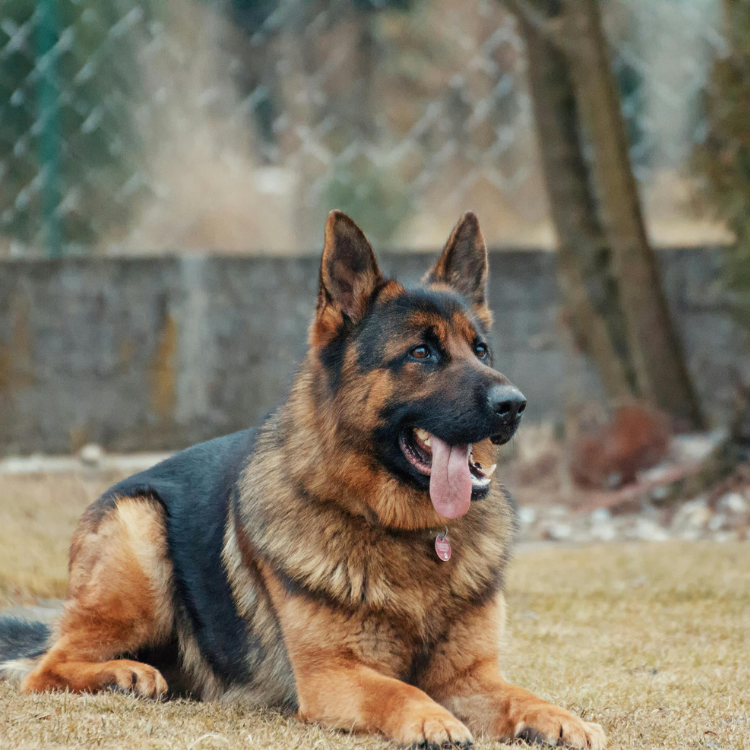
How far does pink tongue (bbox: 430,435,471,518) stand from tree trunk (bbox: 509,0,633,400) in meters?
6.02

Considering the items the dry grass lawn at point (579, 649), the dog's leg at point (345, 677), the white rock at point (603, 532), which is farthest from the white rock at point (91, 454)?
the dog's leg at point (345, 677)

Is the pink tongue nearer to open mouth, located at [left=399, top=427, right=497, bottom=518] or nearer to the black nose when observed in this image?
open mouth, located at [left=399, top=427, right=497, bottom=518]

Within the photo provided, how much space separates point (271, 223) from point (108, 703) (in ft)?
23.5

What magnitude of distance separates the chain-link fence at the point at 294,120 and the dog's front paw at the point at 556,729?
Answer: 23.2 feet

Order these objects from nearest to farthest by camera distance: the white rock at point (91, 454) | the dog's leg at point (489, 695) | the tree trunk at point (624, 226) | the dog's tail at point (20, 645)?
the dog's leg at point (489, 695), the dog's tail at point (20, 645), the white rock at point (91, 454), the tree trunk at point (624, 226)

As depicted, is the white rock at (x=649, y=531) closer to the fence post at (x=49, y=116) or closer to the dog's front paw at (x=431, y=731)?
the dog's front paw at (x=431, y=731)

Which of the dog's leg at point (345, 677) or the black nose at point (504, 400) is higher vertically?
the black nose at point (504, 400)

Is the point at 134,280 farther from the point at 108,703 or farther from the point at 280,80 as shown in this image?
the point at 108,703

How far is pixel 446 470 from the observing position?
11.2 feet

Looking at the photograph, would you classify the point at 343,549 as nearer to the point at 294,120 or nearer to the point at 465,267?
the point at 465,267

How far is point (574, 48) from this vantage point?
343 inches

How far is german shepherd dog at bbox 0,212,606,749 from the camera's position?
3.31 metres

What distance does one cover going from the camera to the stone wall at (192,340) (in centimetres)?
924

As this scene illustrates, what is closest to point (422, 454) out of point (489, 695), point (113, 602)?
point (489, 695)
